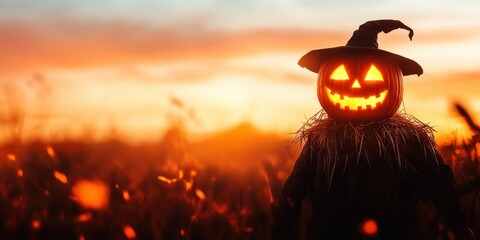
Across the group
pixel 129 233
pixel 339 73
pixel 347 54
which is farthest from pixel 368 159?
pixel 129 233

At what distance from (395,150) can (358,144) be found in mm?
256

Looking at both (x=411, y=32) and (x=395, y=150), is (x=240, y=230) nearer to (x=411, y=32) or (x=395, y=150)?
(x=395, y=150)

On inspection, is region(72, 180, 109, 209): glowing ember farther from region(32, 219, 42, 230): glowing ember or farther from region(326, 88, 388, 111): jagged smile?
region(326, 88, 388, 111): jagged smile

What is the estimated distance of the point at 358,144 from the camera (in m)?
4.08

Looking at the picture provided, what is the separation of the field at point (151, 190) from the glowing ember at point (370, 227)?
664 millimetres

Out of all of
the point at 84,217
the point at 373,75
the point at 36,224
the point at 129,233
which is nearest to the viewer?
the point at 373,75

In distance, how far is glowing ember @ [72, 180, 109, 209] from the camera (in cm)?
545

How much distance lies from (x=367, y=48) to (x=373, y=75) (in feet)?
0.65

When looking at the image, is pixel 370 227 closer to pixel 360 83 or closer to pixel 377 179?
pixel 377 179

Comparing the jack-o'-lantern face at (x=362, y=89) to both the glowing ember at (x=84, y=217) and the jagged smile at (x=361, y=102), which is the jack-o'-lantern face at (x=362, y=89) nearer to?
the jagged smile at (x=361, y=102)

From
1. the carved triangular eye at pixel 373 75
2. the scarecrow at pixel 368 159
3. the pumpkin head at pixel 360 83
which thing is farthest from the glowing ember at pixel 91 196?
the carved triangular eye at pixel 373 75

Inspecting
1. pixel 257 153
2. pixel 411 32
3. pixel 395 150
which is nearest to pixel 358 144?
pixel 395 150

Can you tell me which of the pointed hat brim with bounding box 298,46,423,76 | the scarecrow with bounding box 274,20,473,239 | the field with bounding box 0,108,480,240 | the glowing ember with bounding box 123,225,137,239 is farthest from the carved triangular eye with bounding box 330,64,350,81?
the glowing ember with bounding box 123,225,137,239

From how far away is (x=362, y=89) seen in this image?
4.04 m
